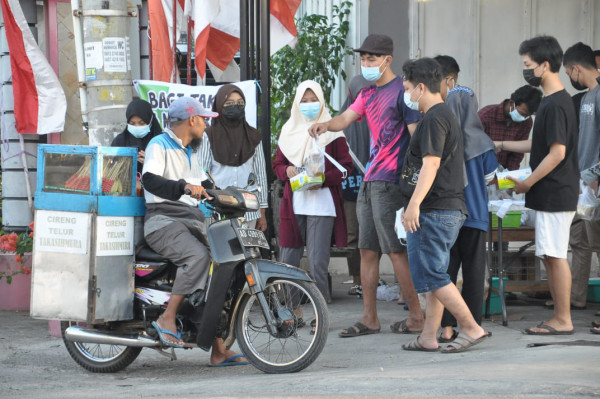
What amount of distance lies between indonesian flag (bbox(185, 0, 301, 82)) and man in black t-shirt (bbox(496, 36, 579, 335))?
3.48 m

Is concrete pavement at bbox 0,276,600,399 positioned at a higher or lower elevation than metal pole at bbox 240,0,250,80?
lower

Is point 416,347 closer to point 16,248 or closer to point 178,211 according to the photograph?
point 178,211

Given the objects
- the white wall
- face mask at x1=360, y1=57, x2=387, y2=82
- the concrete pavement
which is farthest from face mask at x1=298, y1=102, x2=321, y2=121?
the white wall

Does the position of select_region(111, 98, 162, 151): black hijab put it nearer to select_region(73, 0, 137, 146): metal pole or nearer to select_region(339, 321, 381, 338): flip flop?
select_region(73, 0, 137, 146): metal pole

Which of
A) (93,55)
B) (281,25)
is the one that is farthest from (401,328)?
(281,25)

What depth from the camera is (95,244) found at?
655cm

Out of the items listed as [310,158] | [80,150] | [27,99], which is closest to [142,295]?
[80,150]

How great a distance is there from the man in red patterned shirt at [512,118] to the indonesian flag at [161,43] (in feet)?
10.3

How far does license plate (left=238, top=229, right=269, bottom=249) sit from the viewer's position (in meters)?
6.32

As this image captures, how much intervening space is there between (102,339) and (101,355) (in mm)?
372

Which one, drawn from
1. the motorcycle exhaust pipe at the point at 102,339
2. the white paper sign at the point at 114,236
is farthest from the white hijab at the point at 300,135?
the motorcycle exhaust pipe at the point at 102,339

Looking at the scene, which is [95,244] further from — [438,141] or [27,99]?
[27,99]

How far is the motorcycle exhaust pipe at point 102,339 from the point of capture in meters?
6.50

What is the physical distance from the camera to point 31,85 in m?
10.2
